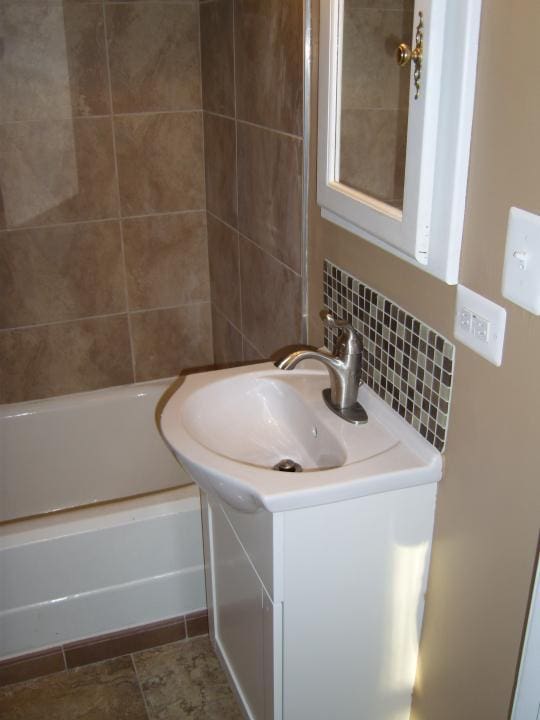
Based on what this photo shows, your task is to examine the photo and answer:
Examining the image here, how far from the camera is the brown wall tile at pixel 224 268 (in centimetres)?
243

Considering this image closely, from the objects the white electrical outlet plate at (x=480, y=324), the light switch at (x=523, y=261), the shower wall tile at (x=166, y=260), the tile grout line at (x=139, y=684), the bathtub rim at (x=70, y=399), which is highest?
the light switch at (x=523, y=261)

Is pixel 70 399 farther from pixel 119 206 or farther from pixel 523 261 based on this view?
pixel 523 261

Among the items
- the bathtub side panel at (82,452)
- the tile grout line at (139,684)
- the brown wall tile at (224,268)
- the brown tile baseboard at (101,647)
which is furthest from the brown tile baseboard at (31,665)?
the brown wall tile at (224,268)

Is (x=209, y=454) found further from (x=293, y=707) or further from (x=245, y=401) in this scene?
(x=293, y=707)

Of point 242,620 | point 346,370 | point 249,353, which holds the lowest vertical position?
point 242,620

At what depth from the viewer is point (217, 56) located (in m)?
2.30

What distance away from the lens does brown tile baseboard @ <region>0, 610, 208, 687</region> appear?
1.99 metres

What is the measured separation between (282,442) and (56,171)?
1.36 meters

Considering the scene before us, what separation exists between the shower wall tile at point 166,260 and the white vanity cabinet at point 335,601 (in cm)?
128

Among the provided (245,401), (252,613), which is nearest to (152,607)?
(252,613)

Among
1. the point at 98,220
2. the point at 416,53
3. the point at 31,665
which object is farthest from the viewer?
the point at 98,220

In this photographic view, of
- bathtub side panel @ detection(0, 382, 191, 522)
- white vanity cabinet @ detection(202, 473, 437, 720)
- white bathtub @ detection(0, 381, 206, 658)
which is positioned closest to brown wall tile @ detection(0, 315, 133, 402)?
bathtub side panel @ detection(0, 382, 191, 522)

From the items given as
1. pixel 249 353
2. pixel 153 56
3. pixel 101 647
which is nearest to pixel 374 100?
pixel 249 353

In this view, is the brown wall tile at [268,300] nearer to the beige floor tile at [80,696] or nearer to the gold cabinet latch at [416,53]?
the gold cabinet latch at [416,53]
